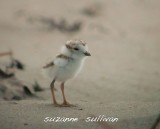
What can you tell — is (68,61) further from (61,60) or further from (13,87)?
(13,87)

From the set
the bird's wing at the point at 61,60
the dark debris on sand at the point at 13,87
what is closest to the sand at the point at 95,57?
the dark debris on sand at the point at 13,87

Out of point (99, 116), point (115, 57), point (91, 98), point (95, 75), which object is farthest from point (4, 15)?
point (99, 116)

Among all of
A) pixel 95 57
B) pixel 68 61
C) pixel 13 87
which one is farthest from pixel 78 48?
pixel 95 57

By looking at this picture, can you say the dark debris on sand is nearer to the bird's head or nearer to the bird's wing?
the bird's wing

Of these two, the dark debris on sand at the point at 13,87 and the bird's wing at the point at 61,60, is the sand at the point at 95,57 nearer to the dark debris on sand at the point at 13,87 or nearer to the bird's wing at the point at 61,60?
the dark debris on sand at the point at 13,87

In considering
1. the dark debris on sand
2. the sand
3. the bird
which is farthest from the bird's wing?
the dark debris on sand
